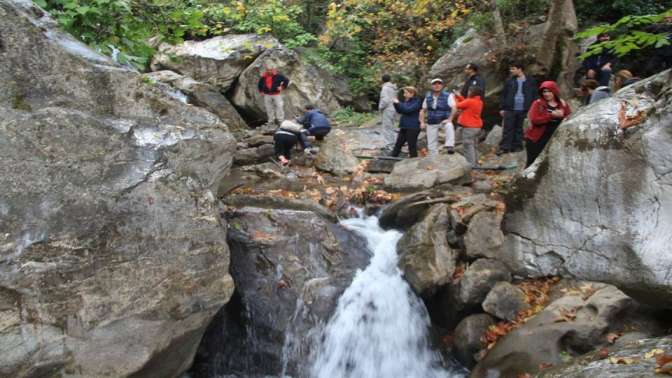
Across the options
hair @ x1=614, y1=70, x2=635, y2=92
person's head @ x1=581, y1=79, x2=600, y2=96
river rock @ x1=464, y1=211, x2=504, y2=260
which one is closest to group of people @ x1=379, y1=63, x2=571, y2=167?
person's head @ x1=581, y1=79, x2=600, y2=96

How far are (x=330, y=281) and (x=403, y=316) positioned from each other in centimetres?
124

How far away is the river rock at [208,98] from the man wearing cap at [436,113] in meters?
7.43

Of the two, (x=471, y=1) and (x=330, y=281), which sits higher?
(x=471, y=1)

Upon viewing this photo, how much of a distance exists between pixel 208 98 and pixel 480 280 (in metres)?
12.4

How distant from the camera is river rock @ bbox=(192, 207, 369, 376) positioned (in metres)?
7.12

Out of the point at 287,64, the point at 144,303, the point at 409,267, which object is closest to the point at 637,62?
the point at 409,267

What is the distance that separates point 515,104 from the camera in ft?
38.4

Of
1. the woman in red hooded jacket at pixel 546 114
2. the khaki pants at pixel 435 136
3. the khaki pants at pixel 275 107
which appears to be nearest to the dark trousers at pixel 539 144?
the woman in red hooded jacket at pixel 546 114

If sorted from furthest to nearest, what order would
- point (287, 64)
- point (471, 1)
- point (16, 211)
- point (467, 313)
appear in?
1. point (287, 64)
2. point (471, 1)
3. point (467, 313)
4. point (16, 211)

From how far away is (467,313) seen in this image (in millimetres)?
7410

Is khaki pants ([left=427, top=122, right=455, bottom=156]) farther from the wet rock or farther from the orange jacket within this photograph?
the wet rock

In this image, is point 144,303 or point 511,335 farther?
point 511,335

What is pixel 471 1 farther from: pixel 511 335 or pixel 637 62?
pixel 511 335

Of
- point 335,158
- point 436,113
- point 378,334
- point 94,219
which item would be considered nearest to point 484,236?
point 378,334
